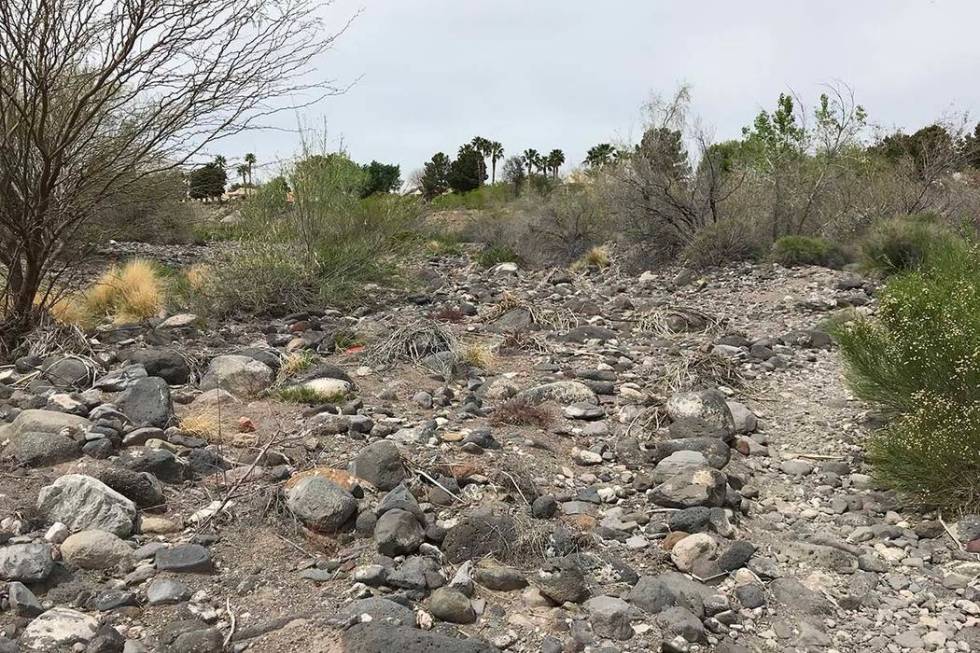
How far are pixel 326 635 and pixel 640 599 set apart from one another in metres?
1.26

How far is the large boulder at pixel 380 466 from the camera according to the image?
13.4 ft

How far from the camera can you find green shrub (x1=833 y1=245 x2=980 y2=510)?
3.95 metres

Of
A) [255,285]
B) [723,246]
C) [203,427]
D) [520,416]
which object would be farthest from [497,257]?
[203,427]

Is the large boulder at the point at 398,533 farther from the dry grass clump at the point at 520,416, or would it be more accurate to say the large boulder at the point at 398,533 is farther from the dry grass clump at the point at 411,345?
the dry grass clump at the point at 411,345

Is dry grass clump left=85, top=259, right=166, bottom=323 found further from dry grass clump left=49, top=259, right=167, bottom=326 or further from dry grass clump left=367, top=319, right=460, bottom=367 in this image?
dry grass clump left=367, top=319, right=460, bottom=367

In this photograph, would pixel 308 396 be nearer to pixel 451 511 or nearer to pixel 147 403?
pixel 147 403

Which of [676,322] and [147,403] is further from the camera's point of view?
[676,322]

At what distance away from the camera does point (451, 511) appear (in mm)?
3893

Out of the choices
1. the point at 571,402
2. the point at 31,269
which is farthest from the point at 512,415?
the point at 31,269

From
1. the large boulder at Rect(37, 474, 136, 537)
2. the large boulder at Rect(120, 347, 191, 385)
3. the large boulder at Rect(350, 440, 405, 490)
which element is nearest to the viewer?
the large boulder at Rect(37, 474, 136, 537)

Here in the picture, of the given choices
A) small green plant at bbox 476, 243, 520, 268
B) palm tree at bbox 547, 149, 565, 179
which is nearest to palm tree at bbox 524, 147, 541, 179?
palm tree at bbox 547, 149, 565, 179

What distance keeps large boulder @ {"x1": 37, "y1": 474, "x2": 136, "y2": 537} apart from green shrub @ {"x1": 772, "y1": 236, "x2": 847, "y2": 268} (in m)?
10.7

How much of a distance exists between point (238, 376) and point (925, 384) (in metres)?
4.65

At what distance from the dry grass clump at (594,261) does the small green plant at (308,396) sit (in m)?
10.4
